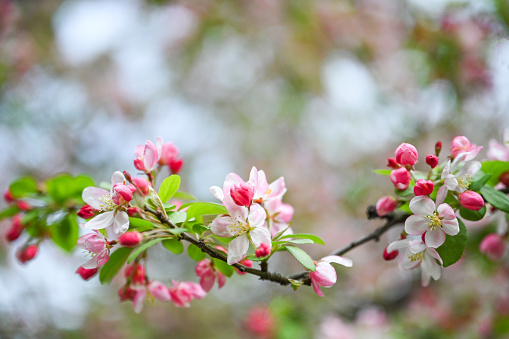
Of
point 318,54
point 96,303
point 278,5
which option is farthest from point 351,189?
point 96,303

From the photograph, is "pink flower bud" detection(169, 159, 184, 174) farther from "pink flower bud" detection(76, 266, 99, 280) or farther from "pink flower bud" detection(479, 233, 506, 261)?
"pink flower bud" detection(479, 233, 506, 261)

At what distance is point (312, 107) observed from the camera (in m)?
3.64

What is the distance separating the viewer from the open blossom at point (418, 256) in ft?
2.18

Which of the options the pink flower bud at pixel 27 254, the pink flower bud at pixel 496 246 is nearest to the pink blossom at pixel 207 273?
the pink flower bud at pixel 27 254

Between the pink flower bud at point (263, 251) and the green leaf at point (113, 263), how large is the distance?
246 millimetres

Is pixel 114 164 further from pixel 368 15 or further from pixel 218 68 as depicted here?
pixel 368 15

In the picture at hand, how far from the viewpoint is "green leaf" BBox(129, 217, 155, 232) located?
2.15 feet

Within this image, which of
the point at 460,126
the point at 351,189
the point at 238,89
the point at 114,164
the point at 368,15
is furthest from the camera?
the point at 238,89

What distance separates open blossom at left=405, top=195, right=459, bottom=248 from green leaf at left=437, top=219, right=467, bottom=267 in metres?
0.02

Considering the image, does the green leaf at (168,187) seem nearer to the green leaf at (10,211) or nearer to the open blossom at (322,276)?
the open blossom at (322,276)

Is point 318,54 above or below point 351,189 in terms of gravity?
above

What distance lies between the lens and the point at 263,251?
2.00 feet

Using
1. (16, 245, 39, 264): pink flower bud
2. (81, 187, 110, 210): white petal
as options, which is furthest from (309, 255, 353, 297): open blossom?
(16, 245, 39, 264): pink flower bud

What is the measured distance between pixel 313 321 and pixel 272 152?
202 centimetres
